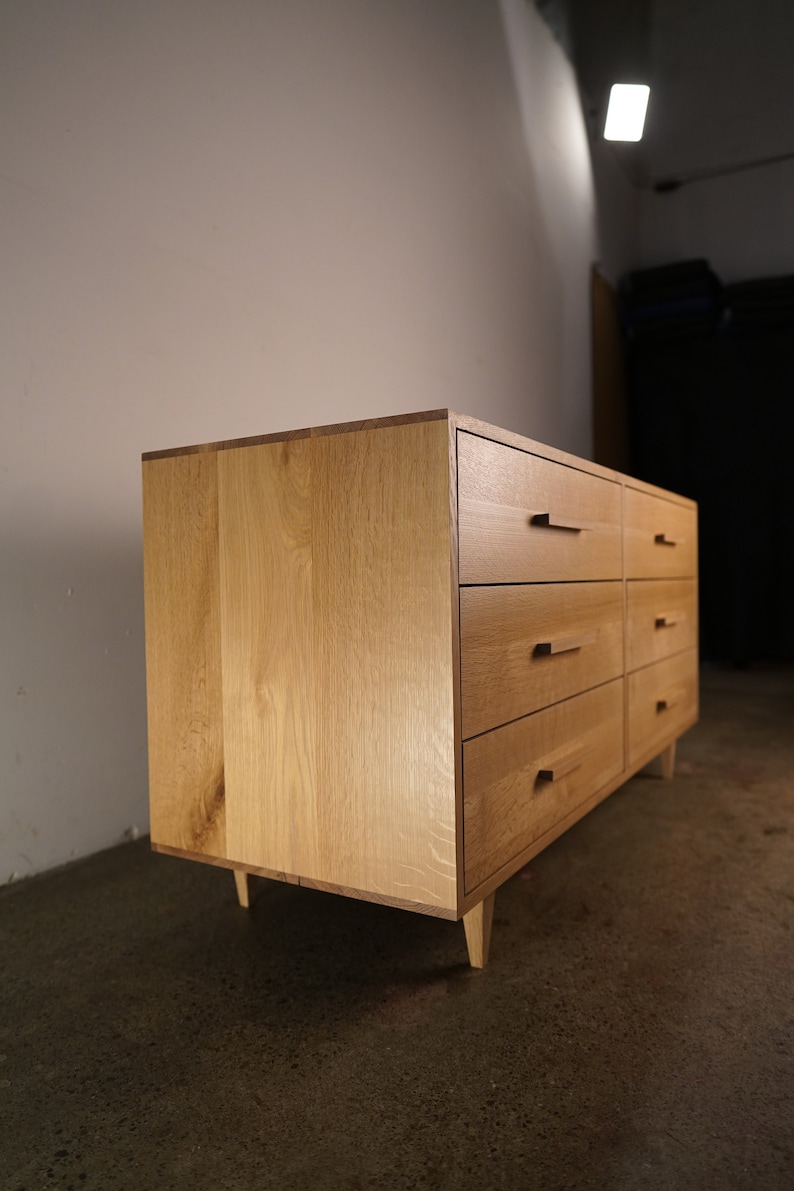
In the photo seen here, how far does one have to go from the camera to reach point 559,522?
1.12m

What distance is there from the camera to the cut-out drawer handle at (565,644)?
3.53ft

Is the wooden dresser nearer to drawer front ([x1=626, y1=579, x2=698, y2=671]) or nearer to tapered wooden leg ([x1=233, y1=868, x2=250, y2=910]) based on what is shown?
tapered wooden leg ([x1=233, y1=868, x2=250, y2=910])

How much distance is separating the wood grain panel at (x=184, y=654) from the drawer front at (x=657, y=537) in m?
0.78

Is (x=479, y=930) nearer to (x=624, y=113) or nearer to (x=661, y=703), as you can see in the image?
(x=661, y=703)

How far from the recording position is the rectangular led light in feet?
7.68

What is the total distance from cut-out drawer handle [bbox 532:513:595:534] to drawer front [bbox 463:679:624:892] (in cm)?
25

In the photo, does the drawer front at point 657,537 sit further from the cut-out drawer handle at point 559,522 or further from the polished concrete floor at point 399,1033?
the polished concrete floor at point 399,1033

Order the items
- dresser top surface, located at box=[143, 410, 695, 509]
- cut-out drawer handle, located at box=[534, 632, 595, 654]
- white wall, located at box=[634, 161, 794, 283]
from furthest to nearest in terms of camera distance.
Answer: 1. white wall, located at box=[634, 161, 794, 283]
2. cut-out drawer handle, located at box=[534, 632, 595, 654]
3. dresser top surface, located at box=[143, 410, 695, 509]

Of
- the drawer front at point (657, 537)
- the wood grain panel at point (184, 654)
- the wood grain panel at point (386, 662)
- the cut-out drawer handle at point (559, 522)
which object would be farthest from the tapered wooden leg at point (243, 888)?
the drawer front at point (657, 537)

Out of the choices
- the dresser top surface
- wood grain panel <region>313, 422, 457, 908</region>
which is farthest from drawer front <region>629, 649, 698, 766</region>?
wood grain panel <region>313, 422, 457, 908</region>

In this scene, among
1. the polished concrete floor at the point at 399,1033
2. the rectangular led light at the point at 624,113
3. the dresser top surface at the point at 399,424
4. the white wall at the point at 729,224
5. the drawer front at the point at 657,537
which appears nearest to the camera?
the polished concrete floor at the point at 399,1033

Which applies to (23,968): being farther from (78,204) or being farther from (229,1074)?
(78,204)

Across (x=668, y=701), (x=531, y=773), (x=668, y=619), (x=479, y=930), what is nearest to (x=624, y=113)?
(x=668, y=619)

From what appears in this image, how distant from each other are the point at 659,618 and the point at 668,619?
0.07 m
